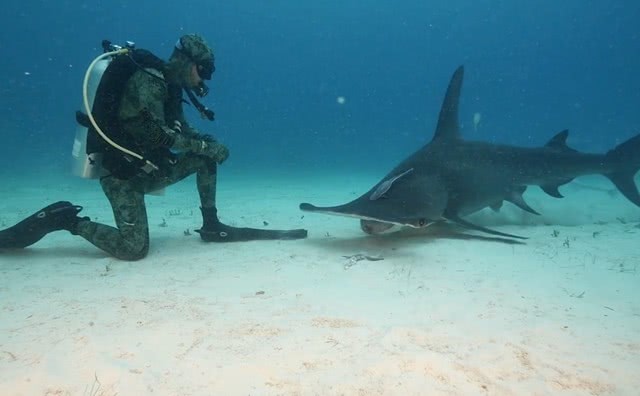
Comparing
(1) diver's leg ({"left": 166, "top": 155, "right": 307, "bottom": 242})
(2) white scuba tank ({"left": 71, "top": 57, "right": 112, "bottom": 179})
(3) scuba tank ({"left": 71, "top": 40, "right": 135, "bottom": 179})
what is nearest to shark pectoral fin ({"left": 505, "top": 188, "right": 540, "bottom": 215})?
(1) diver's leg ({"left": 166, "top": 155, "right": 307, "bottom": 242})

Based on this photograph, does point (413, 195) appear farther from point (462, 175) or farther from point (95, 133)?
point (95, 133)

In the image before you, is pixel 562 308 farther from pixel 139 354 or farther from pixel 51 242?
pixel 51 242

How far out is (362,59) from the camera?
119 m

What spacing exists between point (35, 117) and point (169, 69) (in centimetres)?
10987

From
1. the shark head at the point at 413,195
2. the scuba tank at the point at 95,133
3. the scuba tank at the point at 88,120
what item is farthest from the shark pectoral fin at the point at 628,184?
the scuba tank at the point at 88,120

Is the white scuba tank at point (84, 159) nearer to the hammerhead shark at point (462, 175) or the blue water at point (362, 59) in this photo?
the hammerhead shark at point (462, 175)

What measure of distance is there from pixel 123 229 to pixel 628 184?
9.99 metres

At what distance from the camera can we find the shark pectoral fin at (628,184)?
816 cm

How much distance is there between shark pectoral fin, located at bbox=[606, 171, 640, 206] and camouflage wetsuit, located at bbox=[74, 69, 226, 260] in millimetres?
8550

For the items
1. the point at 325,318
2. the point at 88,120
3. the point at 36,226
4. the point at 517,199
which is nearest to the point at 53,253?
the point at 36,226

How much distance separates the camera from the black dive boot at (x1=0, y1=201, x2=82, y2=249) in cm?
503

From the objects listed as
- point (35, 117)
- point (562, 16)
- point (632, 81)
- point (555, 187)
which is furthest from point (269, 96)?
point (555, 187)

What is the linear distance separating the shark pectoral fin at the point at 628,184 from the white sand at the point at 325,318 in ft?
9.23

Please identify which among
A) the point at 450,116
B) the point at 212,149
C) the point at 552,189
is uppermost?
the point at 450,116
